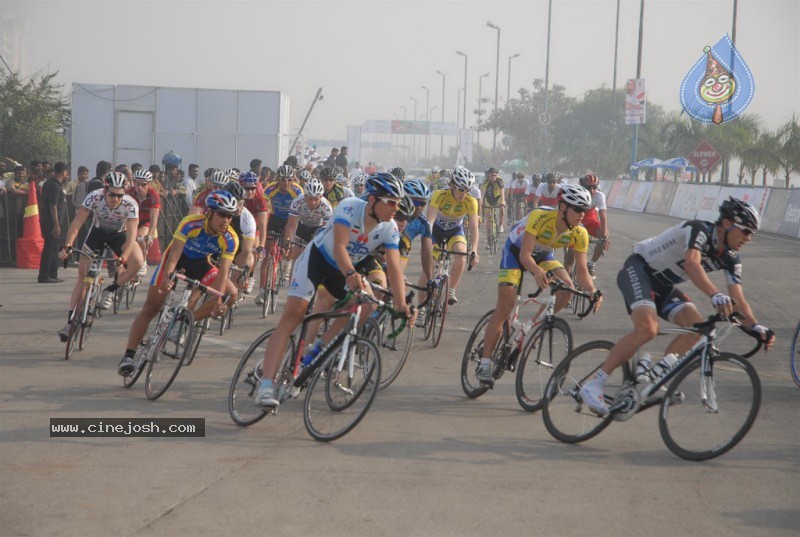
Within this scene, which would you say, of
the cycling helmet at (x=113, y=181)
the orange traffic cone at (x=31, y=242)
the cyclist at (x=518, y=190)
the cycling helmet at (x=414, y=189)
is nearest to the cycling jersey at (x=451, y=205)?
the cycling helmet at (x=414, y=189)

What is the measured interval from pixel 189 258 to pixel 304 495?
3843 mm

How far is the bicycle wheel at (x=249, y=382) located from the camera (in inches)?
298

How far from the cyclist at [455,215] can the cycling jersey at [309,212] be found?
6.73ft

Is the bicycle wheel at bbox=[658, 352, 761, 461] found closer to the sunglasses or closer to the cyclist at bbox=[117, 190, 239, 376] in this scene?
the sunglasses

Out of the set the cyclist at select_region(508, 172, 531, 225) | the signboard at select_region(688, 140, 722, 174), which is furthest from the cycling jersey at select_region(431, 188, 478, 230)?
the signboard at select_region(688, 140, 722, 174)

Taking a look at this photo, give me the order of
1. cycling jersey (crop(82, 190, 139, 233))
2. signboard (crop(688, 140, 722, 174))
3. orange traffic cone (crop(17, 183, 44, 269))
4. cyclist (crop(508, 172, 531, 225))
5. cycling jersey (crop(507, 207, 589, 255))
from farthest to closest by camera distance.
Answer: signboard (crop(688, 140, 722, 174)) < cyclist (crop(508, 172, 531, 225)) < orange traffic cone (crop(17, 183, 44, 269)) < cycling jersey (crop(82, 190, 139, 233)) < cycling jersey (crop(507, 207, 589, 255))

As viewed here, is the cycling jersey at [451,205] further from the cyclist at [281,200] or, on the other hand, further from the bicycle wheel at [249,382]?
the bicycle wheel at [249,382]

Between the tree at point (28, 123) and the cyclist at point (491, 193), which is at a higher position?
the tree at point (28, 123)

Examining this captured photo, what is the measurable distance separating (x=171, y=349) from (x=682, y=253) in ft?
13.5

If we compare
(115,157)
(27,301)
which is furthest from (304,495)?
(115,157)

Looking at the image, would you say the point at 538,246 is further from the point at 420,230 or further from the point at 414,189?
the point at 420,230

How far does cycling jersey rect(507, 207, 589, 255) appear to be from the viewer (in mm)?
8789

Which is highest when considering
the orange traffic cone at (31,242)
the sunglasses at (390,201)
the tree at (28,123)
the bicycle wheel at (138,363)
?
the tree at (28,123)

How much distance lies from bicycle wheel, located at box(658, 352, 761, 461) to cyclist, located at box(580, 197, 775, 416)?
0.31 m
